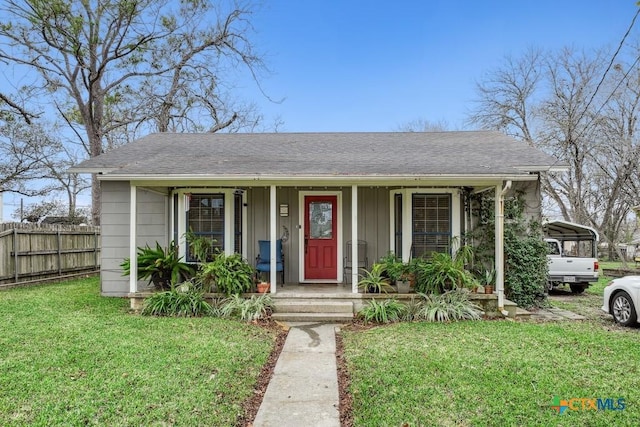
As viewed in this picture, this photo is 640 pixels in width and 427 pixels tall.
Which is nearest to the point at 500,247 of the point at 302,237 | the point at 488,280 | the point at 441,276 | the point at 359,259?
the point at 488,280

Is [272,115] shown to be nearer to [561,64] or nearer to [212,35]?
[212,35]

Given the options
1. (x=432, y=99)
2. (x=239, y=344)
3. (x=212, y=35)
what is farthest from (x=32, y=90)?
(x=432, y=99)

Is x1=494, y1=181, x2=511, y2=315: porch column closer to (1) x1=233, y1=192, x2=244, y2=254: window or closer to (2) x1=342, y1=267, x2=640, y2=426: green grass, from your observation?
(2) x1=342, y1=267, x2=640, y2=426: green grass

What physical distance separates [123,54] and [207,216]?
38.6 feet

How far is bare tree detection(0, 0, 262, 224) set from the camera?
576 inches

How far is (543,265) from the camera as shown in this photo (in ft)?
25.3

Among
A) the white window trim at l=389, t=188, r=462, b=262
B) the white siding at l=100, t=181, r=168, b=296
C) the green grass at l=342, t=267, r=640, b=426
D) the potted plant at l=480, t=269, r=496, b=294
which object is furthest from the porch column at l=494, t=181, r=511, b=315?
→ the white siding at l=100, t=181, r=168, b=296

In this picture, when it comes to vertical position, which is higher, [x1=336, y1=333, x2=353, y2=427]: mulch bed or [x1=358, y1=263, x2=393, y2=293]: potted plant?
[x1=358, y1=263, x2=393, y2=293]: potted plant

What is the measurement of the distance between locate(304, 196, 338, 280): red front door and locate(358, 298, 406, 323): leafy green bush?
1.94 meters

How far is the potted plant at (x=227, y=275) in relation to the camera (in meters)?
6.79

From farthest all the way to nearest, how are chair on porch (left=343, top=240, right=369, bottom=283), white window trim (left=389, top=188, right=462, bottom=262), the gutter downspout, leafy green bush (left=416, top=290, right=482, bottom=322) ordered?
1. chair on porch (left=343, top=240, right=369, bottom=283)
2. white window trim (left=389, top=188, right=462, bottom=262)
3. the gutter downspout
4. leafy green bush (left=416, top=290, right=482, bottom=322)

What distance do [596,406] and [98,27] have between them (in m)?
19.1

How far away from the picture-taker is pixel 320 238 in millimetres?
8469

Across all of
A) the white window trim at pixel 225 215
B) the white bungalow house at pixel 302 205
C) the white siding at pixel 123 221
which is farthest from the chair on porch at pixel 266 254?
the white siding at pixel 123 221
